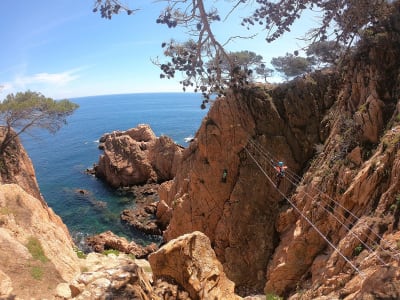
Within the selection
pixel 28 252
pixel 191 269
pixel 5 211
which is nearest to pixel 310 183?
pixel 191 269

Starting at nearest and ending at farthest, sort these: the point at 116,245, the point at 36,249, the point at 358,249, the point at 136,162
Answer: the point at 358,249, the point at 36,249, the point at 116,245, the point at 136,162

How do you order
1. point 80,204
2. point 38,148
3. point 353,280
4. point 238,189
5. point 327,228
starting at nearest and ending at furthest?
1. point 353,280
2. point 327,228
3. point 238,189
4. point 80,204
5. point 38,148

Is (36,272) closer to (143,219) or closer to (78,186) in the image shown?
(143,219)

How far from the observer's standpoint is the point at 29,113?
67.7 feet

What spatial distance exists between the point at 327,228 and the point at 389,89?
24.3ft

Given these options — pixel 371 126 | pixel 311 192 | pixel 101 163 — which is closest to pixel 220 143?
pixel 311 192

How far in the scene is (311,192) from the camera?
14711 mm

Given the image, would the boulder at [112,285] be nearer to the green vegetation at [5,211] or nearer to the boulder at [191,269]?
the boulder at [191,269]

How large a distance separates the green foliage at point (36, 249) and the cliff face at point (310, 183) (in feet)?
28.3

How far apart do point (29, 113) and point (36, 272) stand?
14.4 meters

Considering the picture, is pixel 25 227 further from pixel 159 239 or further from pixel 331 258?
pixel 159 239

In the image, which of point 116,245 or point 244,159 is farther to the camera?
point 116,245

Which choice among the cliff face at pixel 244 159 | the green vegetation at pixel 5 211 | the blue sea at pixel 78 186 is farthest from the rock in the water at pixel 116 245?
the green vegetation at pixel 5 211

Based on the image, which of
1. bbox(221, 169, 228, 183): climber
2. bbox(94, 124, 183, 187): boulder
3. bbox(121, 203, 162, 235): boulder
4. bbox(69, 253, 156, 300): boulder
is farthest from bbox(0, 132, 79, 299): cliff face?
bbox(94, 124, 183, 187): boulder
